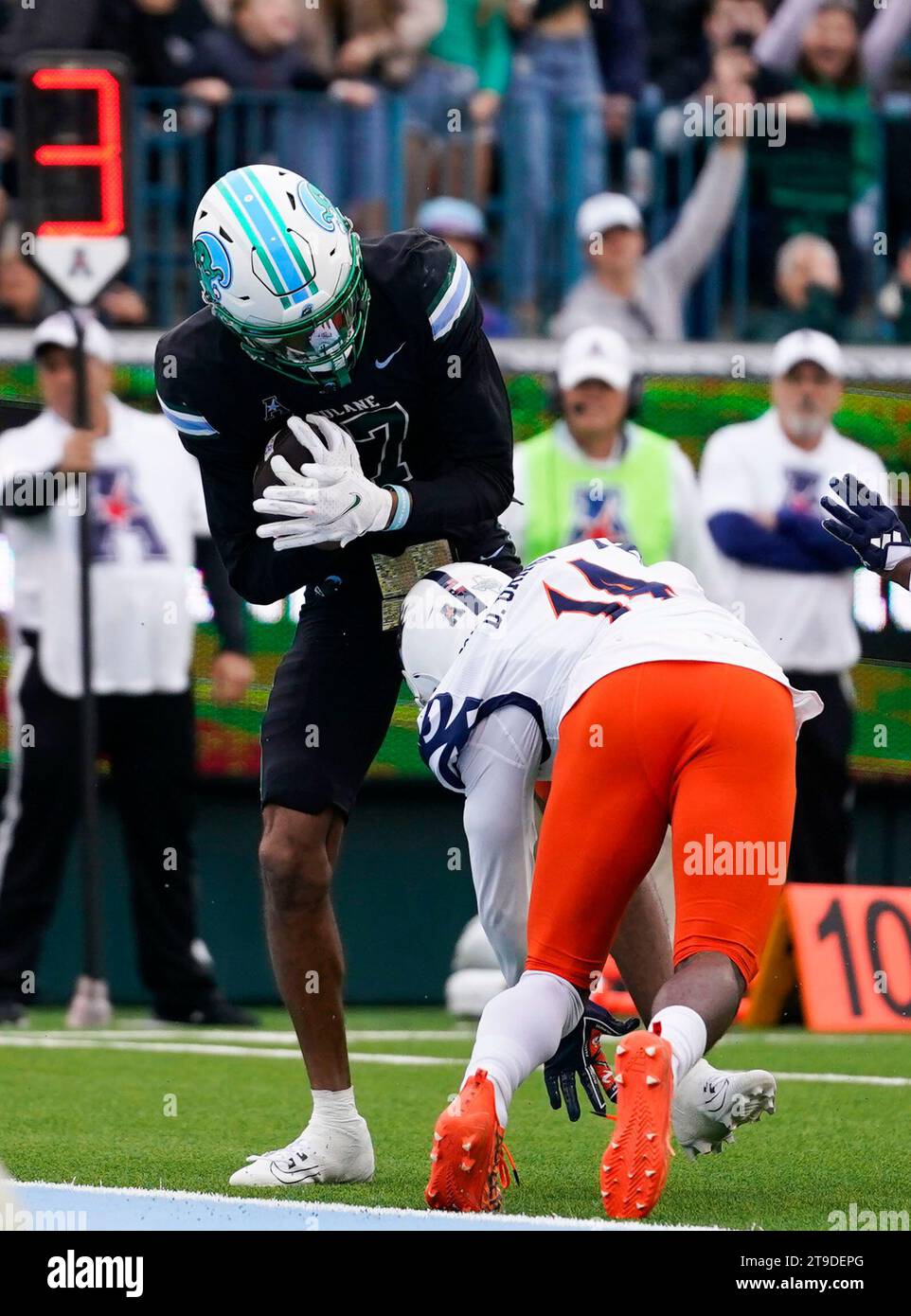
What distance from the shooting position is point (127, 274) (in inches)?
450

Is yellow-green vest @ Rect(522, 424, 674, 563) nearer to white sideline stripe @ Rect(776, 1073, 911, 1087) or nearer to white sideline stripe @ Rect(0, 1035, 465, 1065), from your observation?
white sideline stripe @ Rect(0, 1035, 465, 1065)

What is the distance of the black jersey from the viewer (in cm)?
539

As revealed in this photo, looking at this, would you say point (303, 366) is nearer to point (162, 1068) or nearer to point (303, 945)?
point (303, 945)

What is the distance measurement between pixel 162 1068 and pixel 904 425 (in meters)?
4.80

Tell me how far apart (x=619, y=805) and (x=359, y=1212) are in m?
1.00

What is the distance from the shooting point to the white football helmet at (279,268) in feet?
16.3

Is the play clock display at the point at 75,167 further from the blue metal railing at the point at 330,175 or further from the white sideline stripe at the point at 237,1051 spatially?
the white sideline stripe at the point at 237,1051

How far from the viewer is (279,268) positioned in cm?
496

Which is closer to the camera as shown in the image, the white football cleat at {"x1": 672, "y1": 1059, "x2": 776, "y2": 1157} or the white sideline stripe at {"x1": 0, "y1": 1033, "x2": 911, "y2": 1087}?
the white football cleat at {"x1": 672, "y1": 1059, "x2": 776, "y2": 1157}

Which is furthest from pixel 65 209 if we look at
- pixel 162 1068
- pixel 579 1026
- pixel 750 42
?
pixel 579 1026

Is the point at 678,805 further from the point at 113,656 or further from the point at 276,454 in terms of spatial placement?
the point at 113,656

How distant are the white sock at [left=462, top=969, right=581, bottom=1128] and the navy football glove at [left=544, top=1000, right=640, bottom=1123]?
11.2 inches

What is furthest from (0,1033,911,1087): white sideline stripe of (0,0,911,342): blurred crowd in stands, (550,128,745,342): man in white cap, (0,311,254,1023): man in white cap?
(550,128,745,342): man in white cap

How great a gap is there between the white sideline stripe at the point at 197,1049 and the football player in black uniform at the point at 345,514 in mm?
2475
